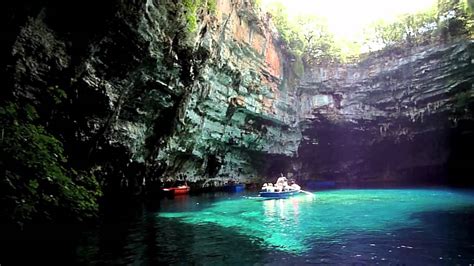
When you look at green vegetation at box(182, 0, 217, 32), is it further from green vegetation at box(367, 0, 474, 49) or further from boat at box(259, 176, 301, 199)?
green vegetation at box(367, 0, 474, 49)

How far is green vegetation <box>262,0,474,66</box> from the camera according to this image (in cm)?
2564

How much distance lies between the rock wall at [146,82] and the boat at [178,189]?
0.94 metres

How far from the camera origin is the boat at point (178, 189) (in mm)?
26556

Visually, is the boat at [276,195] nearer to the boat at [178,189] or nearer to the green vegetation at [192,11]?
the boat at [178,189]

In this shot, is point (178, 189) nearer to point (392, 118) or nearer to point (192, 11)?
point (192, 11)

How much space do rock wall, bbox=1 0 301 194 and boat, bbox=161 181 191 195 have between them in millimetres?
941

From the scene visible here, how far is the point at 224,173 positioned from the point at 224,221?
18488 mm

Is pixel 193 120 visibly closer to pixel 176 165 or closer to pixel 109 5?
pixel 176 165

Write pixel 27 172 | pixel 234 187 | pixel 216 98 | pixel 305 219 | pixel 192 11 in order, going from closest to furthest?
pixel 27 172 < pixel 305 219 < pixel 192 11 < pixel 216 98 < pixel 234 187

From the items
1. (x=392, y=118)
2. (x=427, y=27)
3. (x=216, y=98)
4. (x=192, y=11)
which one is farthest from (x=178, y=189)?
(x=427, y=27)

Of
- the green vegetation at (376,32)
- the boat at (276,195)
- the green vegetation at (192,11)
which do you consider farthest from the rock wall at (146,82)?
the boat at (276,195)

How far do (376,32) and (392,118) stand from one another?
25.8 feet

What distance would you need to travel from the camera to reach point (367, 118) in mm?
33344

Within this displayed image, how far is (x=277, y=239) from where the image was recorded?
1090 cm
